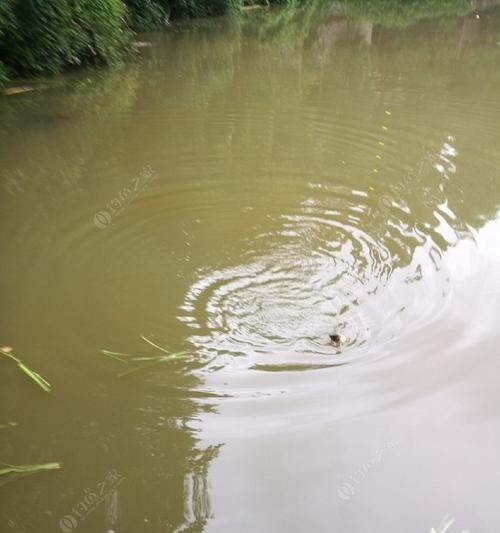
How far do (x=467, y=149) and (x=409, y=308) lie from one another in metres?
3.15

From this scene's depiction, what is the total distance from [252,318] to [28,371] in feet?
3.94

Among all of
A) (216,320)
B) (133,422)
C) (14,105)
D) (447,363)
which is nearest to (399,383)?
(447,363)

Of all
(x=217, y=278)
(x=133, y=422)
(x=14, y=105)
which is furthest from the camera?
(x=14, y=105)

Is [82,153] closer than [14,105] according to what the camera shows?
Yes

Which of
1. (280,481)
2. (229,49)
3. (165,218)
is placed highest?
(229,49)

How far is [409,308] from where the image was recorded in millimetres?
3135

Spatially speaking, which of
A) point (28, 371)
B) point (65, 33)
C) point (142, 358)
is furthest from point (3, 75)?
point (142, 358)

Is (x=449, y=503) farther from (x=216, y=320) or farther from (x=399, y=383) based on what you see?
(x=216, y=320)

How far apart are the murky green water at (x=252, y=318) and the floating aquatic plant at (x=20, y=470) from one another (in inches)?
1.4

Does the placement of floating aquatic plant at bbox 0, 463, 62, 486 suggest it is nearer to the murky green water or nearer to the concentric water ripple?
the murky green water

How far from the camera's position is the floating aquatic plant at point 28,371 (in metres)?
2.57

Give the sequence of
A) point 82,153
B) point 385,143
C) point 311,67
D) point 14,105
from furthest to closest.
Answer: point 311,67 < point 14,105 < point 385,143 < point 82,153

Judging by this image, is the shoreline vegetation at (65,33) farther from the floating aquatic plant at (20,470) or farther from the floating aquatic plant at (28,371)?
the floating aquatic plant at (20,470)

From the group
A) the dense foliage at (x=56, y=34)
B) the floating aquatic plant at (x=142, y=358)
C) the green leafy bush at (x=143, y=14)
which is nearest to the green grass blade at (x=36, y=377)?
the floating aquatic plant at (x=142, y=358)
